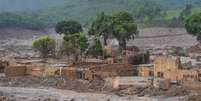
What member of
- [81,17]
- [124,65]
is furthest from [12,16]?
[124,65]

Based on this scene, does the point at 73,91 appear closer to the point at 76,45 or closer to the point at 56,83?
the point at 56,83

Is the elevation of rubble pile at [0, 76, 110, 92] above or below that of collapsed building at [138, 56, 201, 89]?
below

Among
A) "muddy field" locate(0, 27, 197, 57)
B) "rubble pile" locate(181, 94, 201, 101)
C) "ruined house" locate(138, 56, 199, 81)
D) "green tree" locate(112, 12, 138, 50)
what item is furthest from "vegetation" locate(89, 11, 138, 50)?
"rubble pile" locate(181, 94, 201, 101)

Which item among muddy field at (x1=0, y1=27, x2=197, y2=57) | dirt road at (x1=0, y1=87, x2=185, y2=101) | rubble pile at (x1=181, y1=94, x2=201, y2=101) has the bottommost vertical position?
muddy field at (x1=0, y1=27, x2=197, y2=57)

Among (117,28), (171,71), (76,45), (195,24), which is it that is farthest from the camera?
(195,24)

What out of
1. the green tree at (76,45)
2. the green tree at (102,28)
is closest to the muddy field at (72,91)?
the green tree at (76,45)

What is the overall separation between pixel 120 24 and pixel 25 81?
22.1 meters

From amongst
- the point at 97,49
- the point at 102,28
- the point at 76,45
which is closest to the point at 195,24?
the point at 102,28

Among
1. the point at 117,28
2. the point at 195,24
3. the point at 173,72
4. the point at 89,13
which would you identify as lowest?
the point at 89,13

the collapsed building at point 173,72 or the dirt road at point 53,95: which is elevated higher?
the collapsed building at point 173,72

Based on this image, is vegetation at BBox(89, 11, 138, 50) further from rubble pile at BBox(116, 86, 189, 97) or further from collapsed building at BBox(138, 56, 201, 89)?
rubble pile at BBox(116, 86, 189, 97)

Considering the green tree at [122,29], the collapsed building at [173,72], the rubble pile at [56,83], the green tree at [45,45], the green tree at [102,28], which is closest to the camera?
the collapsed building at [173,72]

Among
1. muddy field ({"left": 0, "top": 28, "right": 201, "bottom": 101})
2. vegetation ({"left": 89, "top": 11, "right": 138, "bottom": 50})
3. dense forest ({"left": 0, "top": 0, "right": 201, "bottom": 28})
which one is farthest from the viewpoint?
dense forest ({"left": 0, "top": 0, "right": 201, "bottom": 28})

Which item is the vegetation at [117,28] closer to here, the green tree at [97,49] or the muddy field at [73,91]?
the green tree at [97,49]
